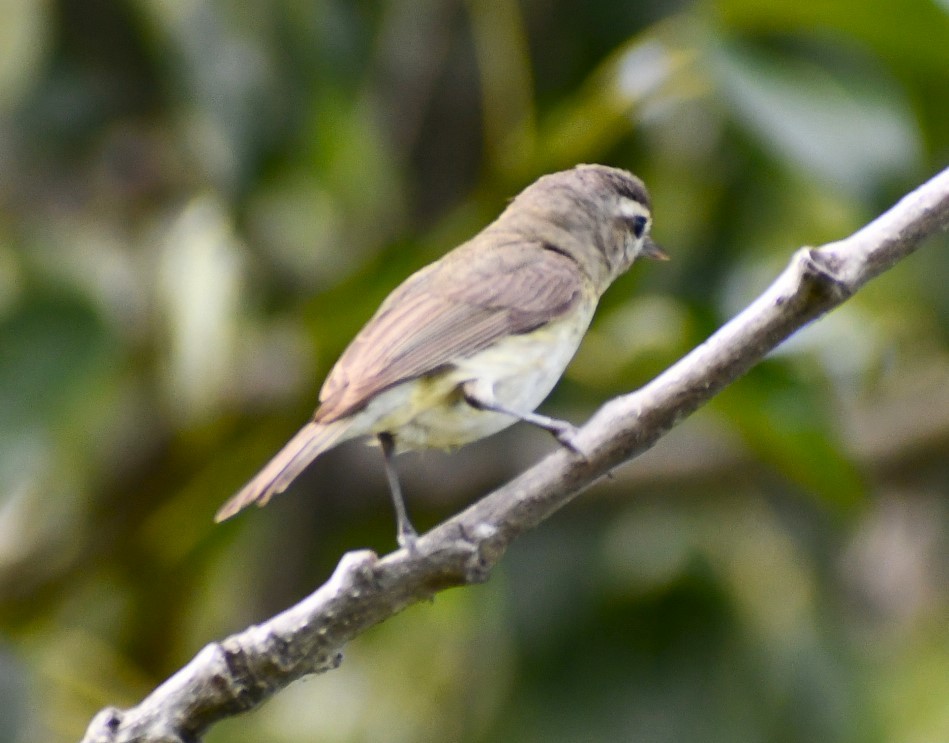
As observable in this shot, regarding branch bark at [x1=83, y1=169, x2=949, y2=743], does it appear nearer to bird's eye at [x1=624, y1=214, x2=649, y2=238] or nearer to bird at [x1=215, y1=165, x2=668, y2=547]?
bird at [x1=215, y1=165, x2=668, y2=547]

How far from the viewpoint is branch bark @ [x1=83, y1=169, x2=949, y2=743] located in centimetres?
208

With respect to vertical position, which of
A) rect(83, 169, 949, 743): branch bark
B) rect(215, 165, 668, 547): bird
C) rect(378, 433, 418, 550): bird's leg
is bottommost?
rect(83, 169, 949, 743): branch bark

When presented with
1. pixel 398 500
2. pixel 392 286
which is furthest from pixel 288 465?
pixel 392 286

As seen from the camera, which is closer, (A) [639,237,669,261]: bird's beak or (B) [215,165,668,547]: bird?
(B) [215,165,668,547]: bird

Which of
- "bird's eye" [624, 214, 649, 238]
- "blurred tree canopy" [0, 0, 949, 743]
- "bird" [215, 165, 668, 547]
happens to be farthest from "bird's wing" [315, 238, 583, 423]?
"blurred tree canopy" [0, 0, 949, 743]

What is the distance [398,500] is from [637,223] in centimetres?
107

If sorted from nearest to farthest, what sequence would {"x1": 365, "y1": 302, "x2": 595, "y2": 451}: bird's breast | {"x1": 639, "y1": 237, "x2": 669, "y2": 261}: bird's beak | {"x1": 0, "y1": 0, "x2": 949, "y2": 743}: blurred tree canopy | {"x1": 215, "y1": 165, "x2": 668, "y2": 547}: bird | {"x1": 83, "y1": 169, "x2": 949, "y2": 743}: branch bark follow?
{"x1": 83, "y1": 169, "x2": 949, "y2": 743}: branch bark, {"x1": 215, "y1": 165, "x2": 668, "y2": 547}: bird, {"x1": 365, "y1": 302, "x2": 595, "y2": 451}: bird's breast, {"x1": 639, "y1": 237, "x2": 669, "y2": 261}: bird's beak, {"x1": 0, "y1": 0, "x2": 949, "y2": 743}: blurred tree canopy

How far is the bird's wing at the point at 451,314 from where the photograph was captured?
258 centimetres

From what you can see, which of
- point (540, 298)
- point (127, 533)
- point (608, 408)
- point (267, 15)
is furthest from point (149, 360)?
point (608, 408)

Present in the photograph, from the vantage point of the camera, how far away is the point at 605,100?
13.0 feet

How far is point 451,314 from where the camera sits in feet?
9.36

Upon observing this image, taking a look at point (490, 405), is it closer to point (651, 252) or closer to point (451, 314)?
point (451, 314)

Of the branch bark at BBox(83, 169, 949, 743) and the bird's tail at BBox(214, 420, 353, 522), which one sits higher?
the bird's tail at BBox(214, 420, 353, 522)

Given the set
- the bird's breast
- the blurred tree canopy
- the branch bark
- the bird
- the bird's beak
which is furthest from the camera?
the blurred tree canopy
